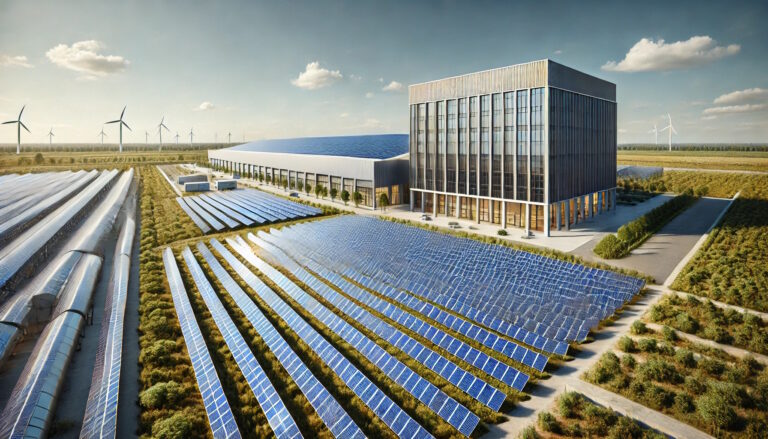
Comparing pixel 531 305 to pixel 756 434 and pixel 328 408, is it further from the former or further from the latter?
pixel 328 408

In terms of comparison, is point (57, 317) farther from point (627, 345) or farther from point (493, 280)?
point (627, 345)

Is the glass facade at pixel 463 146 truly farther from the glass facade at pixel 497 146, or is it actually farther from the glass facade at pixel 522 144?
the glass facade at pixel 522 144

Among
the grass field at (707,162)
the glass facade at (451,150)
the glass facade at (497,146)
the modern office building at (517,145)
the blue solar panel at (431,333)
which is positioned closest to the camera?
the blue solar panel at (431,333)

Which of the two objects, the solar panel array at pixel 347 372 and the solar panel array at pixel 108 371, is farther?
the solar panel array at pixel 108 371

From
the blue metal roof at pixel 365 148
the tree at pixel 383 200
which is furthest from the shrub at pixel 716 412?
the blue metal roof at pixel 365 148

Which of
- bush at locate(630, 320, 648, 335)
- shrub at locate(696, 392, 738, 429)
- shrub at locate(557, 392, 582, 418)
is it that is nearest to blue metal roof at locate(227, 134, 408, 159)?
bush at locate(630, 320, 648, 335)

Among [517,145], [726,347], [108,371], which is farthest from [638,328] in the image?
[108,371]

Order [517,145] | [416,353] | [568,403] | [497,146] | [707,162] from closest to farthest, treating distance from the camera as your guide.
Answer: [568,403]
[416,353]
[517,145]
[497,146]
[707,162]
